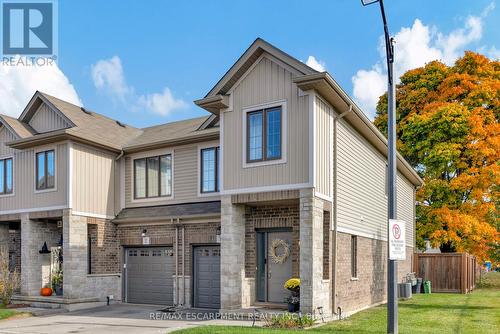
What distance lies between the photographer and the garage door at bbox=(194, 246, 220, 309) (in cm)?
1717

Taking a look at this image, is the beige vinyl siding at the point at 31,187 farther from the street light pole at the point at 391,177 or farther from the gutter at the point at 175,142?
the street light pole at the point at 391,177

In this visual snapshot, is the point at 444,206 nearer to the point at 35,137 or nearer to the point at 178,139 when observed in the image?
the point at 178,139

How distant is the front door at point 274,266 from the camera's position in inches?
582

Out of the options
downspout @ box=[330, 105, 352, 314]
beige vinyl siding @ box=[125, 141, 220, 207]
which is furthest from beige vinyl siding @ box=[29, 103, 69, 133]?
downspout @ box=[330, 105, 352, 314]

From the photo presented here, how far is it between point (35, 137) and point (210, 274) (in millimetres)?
8168

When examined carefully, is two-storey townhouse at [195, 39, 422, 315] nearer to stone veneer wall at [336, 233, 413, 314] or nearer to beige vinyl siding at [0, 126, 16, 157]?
stone veneer wall at [336, 233, 413, 314]

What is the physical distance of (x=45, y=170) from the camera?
18969mm

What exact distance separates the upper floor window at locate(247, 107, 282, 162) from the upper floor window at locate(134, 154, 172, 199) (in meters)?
5.81

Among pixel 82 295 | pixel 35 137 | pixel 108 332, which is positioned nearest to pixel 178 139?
pixel 35 137

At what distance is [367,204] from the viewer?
1820cm

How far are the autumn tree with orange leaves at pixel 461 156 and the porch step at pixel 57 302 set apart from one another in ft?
54.4

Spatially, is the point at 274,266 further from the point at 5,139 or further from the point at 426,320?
the point at 5,139

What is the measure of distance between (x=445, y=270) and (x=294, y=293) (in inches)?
528

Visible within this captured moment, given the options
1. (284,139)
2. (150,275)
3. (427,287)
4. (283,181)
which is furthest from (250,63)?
(427,287)
